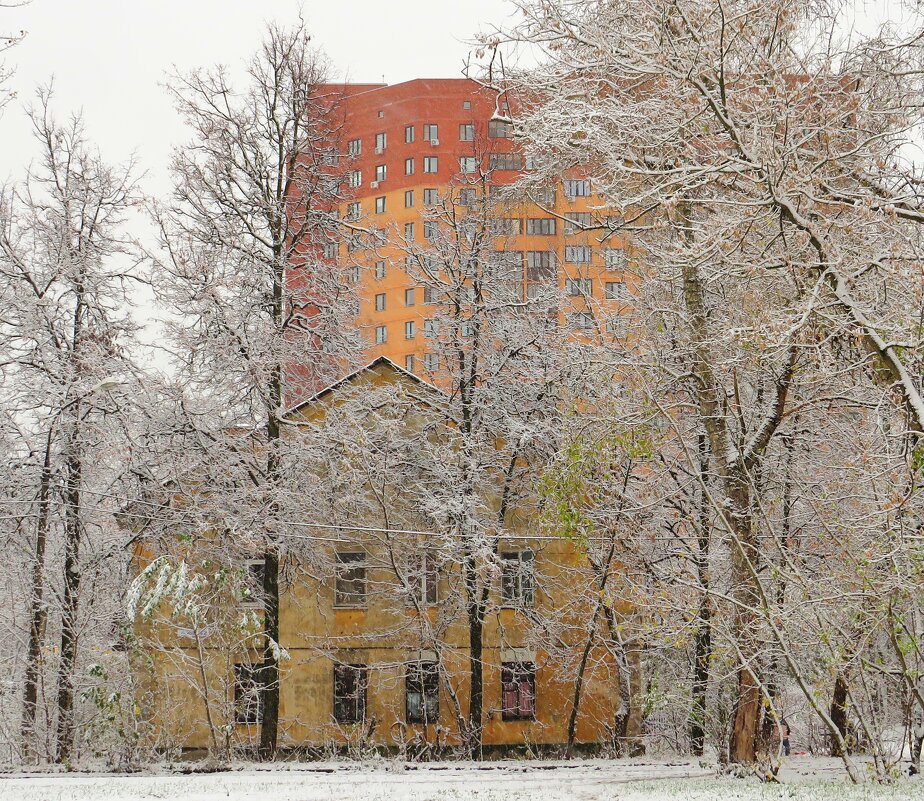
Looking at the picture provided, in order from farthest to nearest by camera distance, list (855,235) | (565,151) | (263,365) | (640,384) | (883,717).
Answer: (263,365)
(883,717)
(640,384)
(565,151)
(855,235)

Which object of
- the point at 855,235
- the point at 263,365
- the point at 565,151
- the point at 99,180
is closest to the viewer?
the point at 855,235

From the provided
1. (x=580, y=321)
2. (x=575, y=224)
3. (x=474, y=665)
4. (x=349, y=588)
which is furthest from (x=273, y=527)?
(x=575, y=224)

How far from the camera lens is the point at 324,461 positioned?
23.9 meters

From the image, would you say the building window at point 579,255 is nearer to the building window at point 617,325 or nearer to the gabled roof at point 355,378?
the gabled roof at point 355,378

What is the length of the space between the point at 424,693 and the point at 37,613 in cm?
1008

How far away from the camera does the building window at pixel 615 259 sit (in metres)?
20.7

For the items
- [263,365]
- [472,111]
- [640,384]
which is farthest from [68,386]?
[472,111]

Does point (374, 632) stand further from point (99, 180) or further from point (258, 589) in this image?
point (99, 180)

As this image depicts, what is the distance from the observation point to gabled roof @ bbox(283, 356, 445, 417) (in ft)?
86.4

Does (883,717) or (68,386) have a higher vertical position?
(68,386)

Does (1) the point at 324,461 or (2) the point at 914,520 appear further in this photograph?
(1) the point at 324,461

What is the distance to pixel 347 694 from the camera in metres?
29.7

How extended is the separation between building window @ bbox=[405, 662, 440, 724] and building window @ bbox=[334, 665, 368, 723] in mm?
1330

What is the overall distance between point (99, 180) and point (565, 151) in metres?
18.1
